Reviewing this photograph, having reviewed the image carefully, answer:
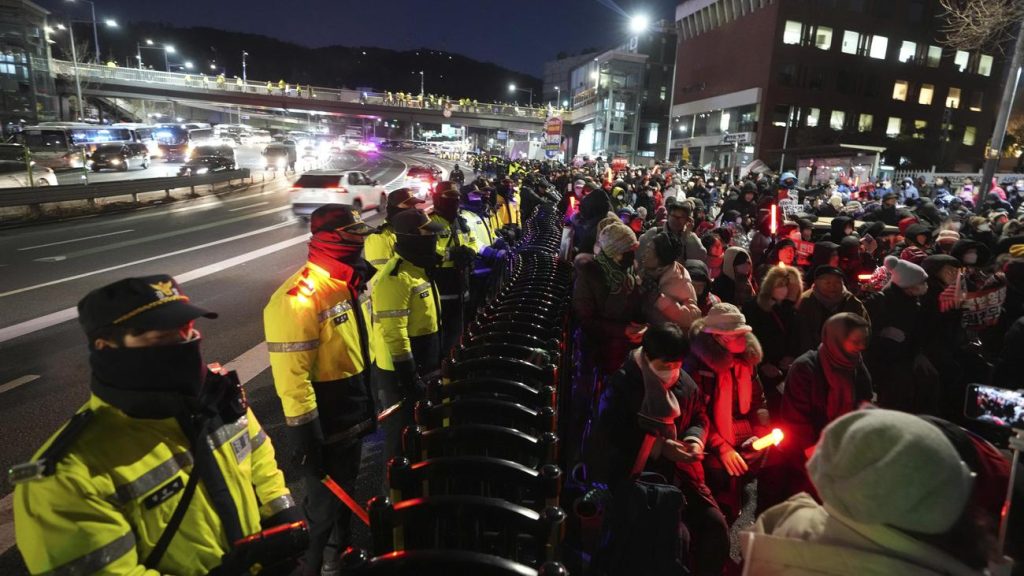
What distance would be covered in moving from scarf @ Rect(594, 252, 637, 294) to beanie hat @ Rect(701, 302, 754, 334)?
49.4 inches

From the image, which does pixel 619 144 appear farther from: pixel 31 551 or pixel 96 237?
pixel 31 551

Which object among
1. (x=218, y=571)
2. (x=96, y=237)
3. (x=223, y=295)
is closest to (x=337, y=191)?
(x=96, y=237)

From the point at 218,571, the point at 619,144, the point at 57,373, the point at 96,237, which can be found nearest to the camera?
the point at 218,571

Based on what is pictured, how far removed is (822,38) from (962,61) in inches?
714

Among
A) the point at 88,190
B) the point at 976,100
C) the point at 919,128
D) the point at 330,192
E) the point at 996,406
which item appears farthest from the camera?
the point at 976,100

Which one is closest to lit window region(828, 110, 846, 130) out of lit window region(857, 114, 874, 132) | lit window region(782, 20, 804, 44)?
lit window region(857, 114, 874, 132)

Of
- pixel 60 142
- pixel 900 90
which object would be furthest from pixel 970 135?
pixel 60 142

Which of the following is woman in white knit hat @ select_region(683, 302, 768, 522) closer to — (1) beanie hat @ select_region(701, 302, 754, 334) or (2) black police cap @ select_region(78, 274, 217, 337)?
(1) beanie hat @ select_region(701, 302, 754, 334)

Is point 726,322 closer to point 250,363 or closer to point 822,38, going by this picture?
point 250,363

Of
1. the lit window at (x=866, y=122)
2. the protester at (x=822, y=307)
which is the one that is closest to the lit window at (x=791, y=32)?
the lit window at (x=866, y=122)

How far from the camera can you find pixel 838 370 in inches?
132

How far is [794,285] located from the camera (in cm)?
487

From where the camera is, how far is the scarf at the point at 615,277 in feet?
15.5

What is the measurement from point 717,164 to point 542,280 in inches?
2283
